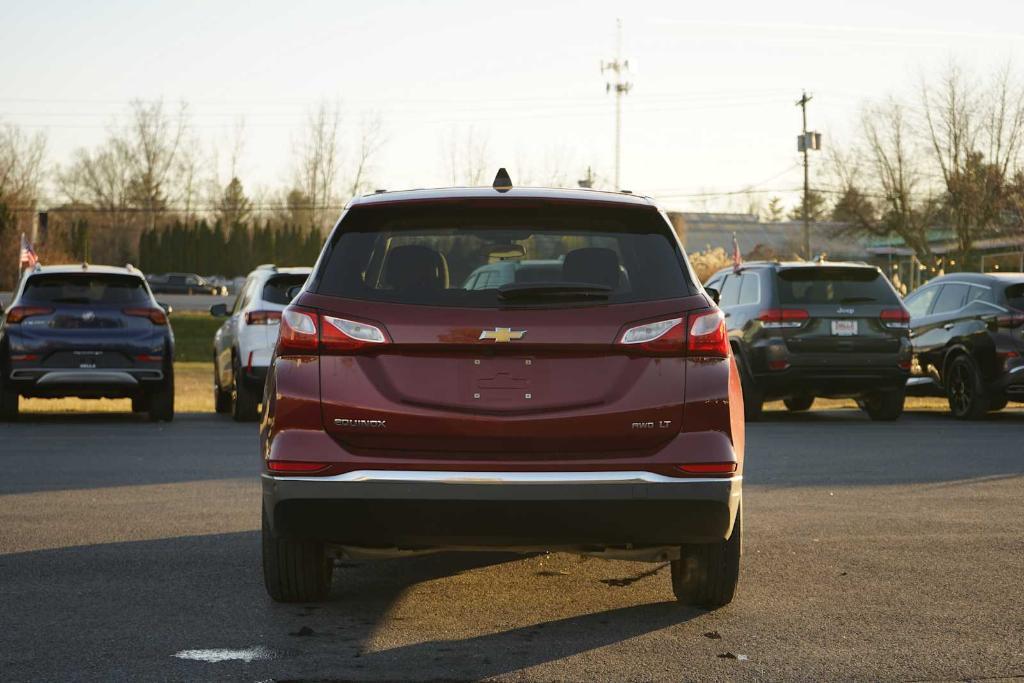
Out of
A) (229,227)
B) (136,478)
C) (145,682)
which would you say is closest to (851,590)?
(145,682)

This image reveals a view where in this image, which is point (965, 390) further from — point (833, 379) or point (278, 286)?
point (278, 286)

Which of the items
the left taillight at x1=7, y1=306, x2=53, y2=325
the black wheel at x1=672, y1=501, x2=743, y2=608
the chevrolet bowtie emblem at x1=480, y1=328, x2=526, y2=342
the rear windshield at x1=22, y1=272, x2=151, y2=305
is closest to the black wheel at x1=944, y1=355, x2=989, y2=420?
the rear windshield at x1=22, y1=272, x2=151, y2=305

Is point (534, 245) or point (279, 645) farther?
point (534, 245)

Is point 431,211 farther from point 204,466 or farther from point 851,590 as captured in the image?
point 204,466

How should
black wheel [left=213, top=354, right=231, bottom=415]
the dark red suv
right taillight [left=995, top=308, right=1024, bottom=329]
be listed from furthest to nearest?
black wheel [left=213, top=354, right=231, bottom=415], right taillight [left=995, top=308, right=1024, bottom=329], the dark red suv

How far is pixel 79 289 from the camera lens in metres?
16.7

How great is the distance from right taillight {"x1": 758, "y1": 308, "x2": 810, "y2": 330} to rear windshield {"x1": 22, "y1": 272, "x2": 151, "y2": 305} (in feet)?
22.9

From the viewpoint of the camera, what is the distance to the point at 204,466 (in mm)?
12211

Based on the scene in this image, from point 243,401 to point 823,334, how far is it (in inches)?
260

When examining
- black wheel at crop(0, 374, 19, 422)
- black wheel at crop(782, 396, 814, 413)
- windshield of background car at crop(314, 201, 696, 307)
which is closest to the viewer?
windshield of background car at crop(314, 201, 696, 307)

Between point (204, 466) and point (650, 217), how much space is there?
23.5 ft

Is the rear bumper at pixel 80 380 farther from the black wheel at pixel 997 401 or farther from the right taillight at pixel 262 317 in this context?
the black wheel at pixel 997 401

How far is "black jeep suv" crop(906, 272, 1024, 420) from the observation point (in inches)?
664

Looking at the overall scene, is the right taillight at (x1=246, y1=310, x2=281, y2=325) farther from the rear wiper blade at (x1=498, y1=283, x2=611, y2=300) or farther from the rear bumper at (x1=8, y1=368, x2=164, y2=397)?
the rear wiper blade at (x1=498, y1=283, x2=611, y2=300)
